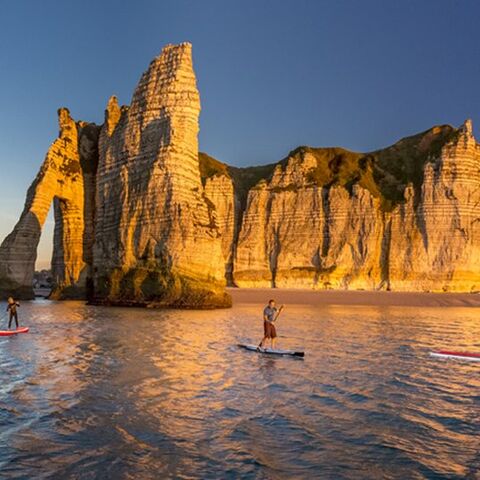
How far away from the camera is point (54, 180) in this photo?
53.7 meters

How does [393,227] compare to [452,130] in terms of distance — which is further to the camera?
[452,130]

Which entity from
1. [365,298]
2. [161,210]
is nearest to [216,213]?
[161,210]

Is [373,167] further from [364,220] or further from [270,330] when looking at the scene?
[270,330]

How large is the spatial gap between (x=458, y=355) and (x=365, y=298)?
4112 centimetres

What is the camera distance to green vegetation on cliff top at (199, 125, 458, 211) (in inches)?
3024

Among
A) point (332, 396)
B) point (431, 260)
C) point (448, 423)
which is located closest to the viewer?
point (448, 423)

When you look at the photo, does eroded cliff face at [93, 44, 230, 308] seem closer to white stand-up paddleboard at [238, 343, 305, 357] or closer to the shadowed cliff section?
white stand-up paddleboard at [238, 343, 305, 357]

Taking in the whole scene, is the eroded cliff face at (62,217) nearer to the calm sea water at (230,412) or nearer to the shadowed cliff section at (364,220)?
the shadowed cliff section at (364,220)

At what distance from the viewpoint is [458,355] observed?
18500 mm

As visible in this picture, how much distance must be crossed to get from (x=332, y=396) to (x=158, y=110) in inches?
1559

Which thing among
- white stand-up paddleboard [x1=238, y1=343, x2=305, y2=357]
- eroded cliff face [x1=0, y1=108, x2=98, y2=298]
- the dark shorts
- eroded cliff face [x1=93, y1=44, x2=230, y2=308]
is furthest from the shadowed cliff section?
Answer: white stand-up paddleboard [x1=238, y1=343, x2=305, y2=357]

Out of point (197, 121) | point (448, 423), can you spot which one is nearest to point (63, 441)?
point (448, 423)

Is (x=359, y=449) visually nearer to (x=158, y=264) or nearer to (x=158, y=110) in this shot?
(x=158, y=264)

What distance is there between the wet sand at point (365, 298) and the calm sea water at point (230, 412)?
3739 centimetres
